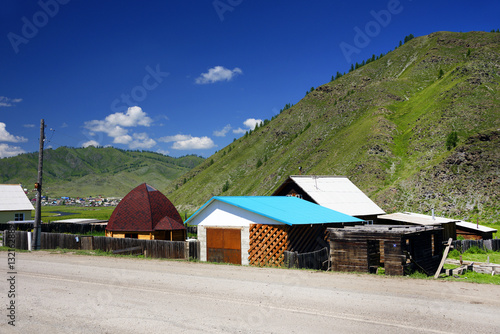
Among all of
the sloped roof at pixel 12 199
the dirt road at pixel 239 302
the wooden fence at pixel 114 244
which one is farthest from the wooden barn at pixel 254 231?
the sloped roof at pixel 12 199

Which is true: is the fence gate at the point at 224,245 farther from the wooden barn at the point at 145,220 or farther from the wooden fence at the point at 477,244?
the wooden fence at the point at 477,244

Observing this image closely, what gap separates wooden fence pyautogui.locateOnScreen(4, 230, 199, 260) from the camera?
2470 cm

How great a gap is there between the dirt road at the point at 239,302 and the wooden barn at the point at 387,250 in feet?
3.91

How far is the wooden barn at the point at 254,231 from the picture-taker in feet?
72.1

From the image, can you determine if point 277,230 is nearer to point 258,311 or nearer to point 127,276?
point 127,276

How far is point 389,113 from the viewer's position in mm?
108625

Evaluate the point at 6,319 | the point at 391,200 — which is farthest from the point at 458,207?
the point at 6,319

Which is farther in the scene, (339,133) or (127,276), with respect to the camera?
(339,133)

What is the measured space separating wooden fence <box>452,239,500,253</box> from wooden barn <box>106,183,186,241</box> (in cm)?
2418

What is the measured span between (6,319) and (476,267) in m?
24.1

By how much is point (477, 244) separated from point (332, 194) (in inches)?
556

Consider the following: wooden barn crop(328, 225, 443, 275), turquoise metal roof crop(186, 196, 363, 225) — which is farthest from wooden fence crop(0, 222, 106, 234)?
wooden barn crop(328, 225, 443, 275)

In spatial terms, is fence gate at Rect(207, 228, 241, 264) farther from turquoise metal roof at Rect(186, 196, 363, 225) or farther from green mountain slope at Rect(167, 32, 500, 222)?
green mountain slope at Rect(167, 32, 500, 222)

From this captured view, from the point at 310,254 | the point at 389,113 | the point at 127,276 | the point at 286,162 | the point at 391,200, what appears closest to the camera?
the point at 127,276
